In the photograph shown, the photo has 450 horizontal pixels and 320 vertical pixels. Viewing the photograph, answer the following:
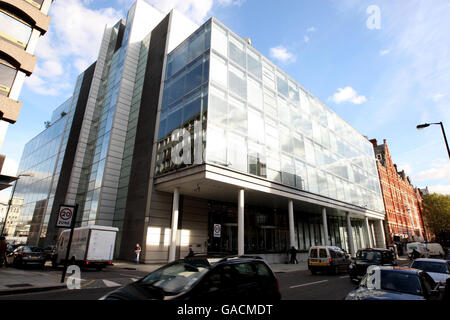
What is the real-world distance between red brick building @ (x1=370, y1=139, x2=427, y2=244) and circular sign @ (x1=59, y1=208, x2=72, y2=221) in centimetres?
6064

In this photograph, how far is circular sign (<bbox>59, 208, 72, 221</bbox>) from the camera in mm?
11261

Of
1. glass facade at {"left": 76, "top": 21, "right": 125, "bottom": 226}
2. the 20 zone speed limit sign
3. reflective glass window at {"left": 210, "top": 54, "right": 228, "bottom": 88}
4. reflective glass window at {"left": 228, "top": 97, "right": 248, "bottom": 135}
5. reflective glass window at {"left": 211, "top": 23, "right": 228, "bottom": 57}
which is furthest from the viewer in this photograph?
glass facade at {"left": 76, "top": 21, "right": 125, "bottom": 226}

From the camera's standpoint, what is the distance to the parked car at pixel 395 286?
565 centimetres

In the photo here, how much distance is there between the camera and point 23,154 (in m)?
60.4

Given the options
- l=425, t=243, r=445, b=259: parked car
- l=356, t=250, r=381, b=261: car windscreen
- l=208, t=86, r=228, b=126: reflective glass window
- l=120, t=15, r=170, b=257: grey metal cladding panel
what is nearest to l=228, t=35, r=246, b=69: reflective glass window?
l=208, t=86, r=228, b=126: reflective glass window

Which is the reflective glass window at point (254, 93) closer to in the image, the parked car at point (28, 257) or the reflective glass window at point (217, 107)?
the reflective glass window at point (217, 107)

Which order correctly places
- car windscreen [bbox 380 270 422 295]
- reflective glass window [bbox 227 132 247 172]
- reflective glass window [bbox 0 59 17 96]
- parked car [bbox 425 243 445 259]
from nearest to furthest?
car windscreen [bbox 380 270 422 295]
reflective glass window [bbox 0 59 17 96]
reflective glass window [bbox 227 132 247 172]
parked car [bbox 425 243 445 259]

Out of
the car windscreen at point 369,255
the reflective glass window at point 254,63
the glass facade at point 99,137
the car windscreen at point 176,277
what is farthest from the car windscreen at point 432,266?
the glass facade at point 99,137

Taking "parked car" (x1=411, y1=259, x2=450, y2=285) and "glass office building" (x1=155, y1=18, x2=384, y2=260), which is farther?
"glass office building" (x1=155, y1=18, x2=384, y2=260)

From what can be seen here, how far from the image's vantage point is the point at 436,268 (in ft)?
33.4

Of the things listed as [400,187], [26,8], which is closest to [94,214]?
[26,8]

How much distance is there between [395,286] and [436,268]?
6.30 meters

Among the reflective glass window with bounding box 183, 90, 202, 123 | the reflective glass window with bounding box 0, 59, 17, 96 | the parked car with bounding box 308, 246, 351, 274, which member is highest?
the reflective glass window with bounding box 183, 90, 202, 123

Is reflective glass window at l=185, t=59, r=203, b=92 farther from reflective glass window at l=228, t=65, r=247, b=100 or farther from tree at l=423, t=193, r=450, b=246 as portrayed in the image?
tree at l=423, t=193, r=450, b=246
